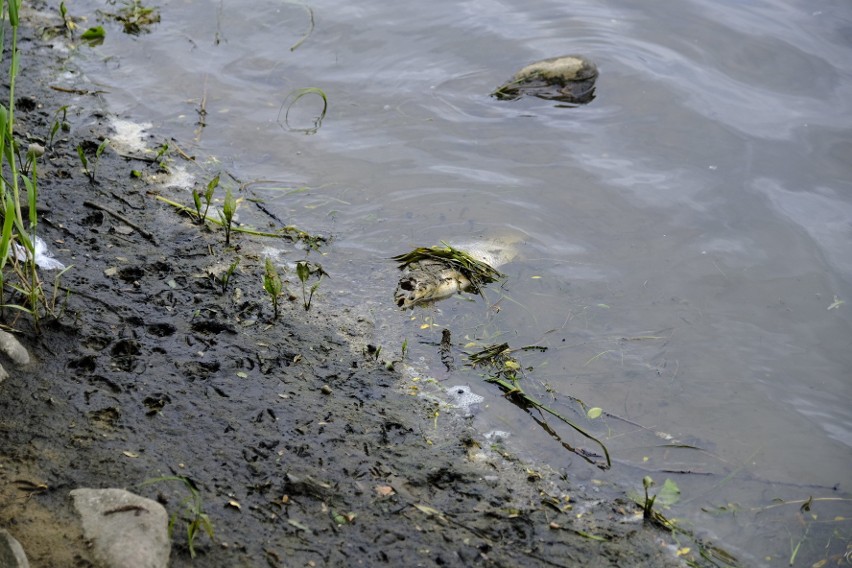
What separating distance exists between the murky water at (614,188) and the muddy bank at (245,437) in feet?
1.18

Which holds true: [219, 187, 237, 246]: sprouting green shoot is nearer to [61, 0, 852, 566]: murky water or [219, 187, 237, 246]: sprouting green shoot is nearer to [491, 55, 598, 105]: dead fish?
[61, 0, 852, 566]: murky water

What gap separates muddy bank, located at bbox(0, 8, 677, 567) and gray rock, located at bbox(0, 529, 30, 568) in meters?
0.17

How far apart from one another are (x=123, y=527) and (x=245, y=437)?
2.30 feet

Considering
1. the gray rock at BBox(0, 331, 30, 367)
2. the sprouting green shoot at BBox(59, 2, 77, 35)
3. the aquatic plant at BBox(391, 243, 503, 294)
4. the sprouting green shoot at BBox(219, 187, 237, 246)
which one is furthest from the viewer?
the sprouting green shoot at BBox(59, 2, 77, 35)

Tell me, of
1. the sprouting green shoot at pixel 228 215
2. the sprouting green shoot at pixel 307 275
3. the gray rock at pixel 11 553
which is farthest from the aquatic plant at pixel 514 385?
the gray rock at pixel 11 553

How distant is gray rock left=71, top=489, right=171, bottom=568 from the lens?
2336 mm

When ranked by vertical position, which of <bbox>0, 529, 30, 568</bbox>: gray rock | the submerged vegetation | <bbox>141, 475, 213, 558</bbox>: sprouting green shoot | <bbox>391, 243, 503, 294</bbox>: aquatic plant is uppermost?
the submerged vegetation

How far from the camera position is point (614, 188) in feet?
17.9

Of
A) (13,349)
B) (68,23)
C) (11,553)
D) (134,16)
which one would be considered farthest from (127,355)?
(134,16)

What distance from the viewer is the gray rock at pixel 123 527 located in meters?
2.34

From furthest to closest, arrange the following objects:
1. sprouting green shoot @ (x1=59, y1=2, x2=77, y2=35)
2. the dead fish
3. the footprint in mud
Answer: sprouting green shoot @ (x1=59, y1=2, x2=77, y2=35) < the dead fish < the footprint in mud

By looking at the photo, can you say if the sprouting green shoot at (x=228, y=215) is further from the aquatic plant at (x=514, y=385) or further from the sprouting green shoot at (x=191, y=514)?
the sprouting green shoot at (x=191, y=514)

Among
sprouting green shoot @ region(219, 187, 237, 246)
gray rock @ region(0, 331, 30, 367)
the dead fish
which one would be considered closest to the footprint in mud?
gray rock @ region(0, 331, 30, 367)

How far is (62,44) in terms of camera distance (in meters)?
6.43
